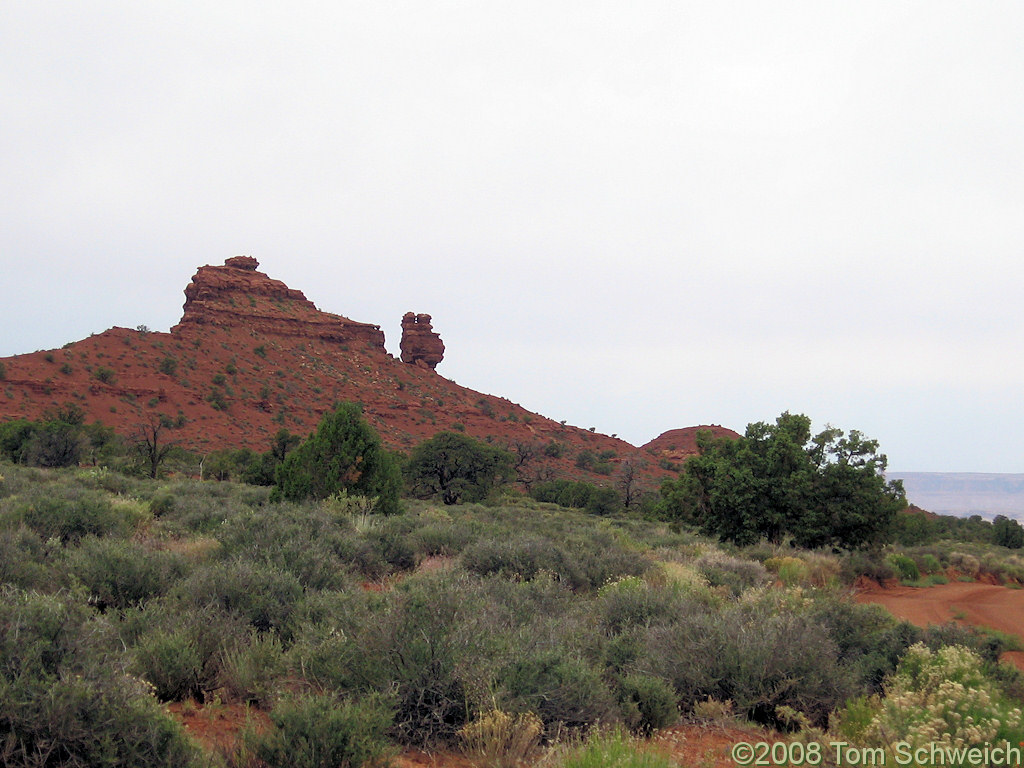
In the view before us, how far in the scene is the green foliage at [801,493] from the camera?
18328 mm

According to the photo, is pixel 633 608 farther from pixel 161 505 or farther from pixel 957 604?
pixel 161 505

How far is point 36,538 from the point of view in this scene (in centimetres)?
791

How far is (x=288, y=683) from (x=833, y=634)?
216 inches

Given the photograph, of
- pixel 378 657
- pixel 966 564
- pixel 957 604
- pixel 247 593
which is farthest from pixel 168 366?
pixel 378 657

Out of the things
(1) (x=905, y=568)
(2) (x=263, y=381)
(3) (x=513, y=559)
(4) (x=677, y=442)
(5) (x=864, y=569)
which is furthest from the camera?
(4) (x=677, y=442)

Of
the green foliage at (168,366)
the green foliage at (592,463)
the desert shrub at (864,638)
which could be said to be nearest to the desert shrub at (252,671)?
the desert shrub at (864,638)

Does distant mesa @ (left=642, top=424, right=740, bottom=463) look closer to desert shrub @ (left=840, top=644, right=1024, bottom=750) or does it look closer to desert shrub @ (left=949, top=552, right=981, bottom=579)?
desert shrub @ (left=949, top=552, right=981, bottom=579)

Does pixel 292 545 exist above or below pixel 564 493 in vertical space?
above

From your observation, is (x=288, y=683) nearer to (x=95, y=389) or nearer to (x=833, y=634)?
(x=833, y=634)

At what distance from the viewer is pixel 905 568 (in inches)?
725

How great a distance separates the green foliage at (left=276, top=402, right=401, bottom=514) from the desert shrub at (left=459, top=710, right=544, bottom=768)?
1220 centimetres

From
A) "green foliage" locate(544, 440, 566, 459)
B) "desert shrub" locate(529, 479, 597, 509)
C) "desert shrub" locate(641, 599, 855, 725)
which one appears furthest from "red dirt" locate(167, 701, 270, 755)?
"green foliage" locate(544, 440, 566, 459)

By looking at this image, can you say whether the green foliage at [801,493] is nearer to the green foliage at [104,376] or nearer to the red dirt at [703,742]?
the red dirt at [703,742]

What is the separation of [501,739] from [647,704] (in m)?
1.33
